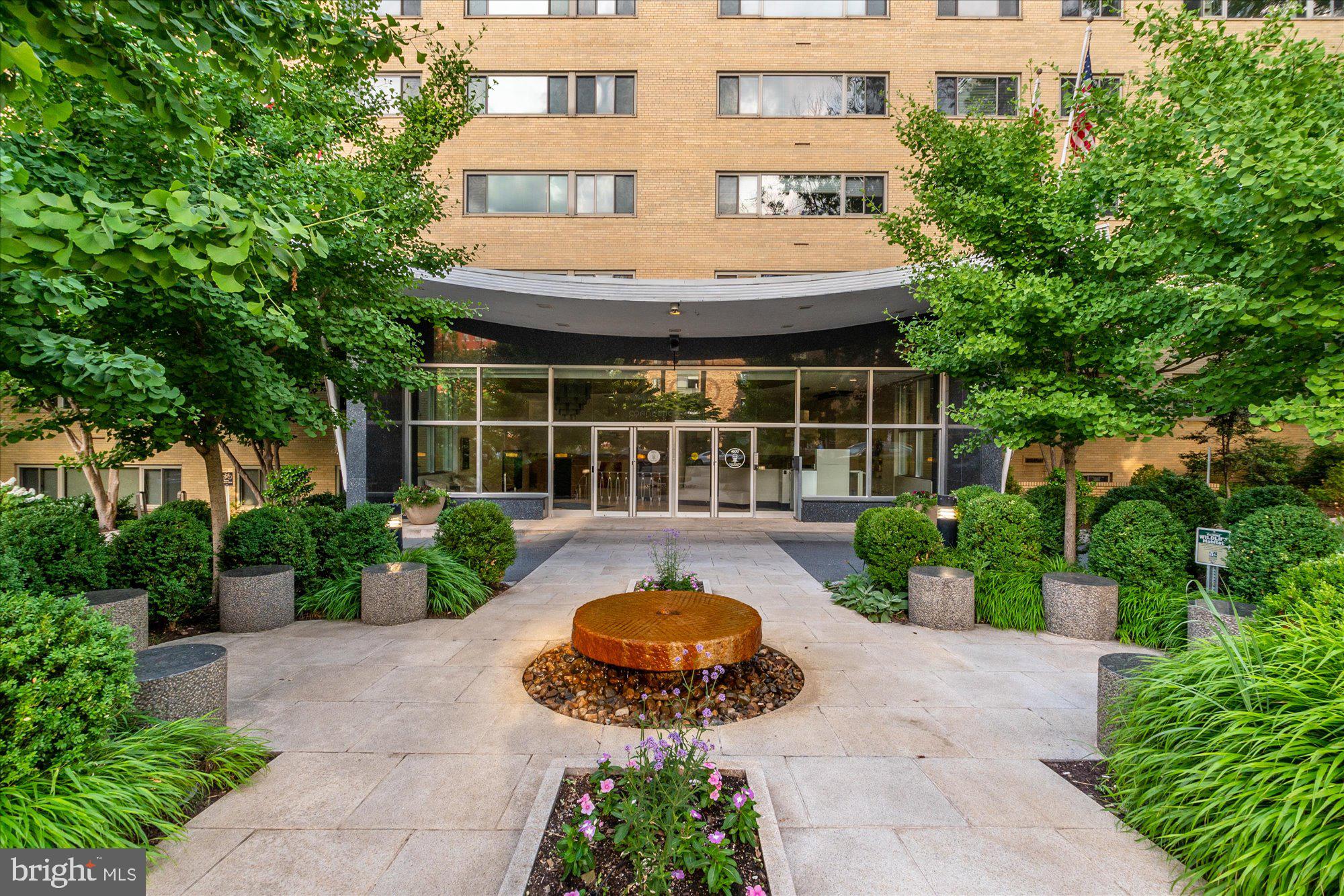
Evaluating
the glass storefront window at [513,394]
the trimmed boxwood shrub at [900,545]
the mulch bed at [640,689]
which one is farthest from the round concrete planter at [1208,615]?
the glass storefront window at [513,394]

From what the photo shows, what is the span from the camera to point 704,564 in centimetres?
905

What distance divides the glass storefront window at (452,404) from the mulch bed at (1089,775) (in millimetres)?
13812

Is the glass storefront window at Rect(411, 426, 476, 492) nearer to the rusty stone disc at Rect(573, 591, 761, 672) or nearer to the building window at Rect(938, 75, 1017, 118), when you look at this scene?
the rusty stone disc at Rect(573, 591, 761, 672)

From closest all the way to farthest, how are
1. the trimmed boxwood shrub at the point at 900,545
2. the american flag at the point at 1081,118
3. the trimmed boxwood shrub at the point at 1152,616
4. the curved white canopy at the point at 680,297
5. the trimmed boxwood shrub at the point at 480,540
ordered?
the trimmed boxwood shrub at the point at 1152,616 < the american flag at the point at 1081,118 < the trimmed boxwood shrub at the point at 900,545 < the trimmed boxwood shrub at the point at 480,540 < the curved white canopy at the point at 680,297

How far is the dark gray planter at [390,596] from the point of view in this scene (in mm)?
6062

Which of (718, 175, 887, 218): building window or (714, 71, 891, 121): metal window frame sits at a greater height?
(714, 71, 891, 121): metal window frame

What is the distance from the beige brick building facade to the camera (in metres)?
14.9

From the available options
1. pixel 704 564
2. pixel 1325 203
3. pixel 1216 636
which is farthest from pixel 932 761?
pixel 704 564

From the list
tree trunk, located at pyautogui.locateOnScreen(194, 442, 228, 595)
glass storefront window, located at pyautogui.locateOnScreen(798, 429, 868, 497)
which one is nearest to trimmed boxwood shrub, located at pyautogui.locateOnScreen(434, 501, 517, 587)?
tree trunk, located at pyautogui.locateOnScreen(194, 442, 228, 595)

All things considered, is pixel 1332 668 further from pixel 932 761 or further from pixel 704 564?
pixel 704 564

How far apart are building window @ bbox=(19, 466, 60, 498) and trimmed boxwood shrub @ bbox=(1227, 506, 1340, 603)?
25.2 m

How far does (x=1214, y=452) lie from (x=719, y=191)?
15.9 metres

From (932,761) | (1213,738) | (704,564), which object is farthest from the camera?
(704,564)

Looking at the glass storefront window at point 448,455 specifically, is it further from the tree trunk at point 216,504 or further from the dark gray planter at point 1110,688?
the dark gray planter at point 1110,688
